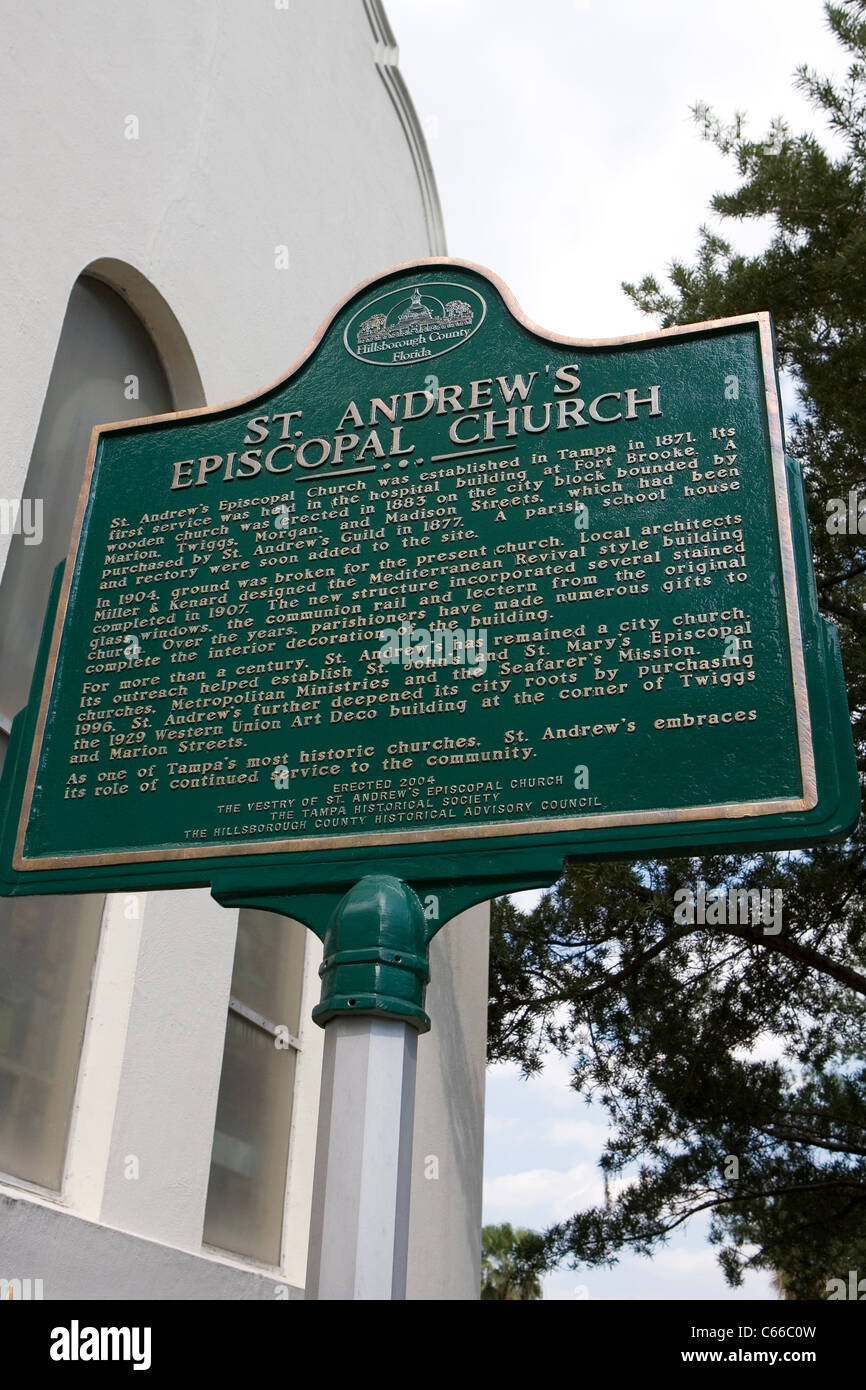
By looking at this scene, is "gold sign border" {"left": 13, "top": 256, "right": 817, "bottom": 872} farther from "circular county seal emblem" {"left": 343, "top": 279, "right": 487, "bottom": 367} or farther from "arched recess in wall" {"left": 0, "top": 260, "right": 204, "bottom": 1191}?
"arched recess in wall" {"left": 0, "top": 260, "right": 204, "bottom": 1191}

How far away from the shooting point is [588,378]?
4375 mm

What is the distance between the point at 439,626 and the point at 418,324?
1.29 metres

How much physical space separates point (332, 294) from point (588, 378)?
495cm

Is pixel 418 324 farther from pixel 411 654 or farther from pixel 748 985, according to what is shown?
pixel 748 985

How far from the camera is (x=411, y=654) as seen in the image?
3.99 metres

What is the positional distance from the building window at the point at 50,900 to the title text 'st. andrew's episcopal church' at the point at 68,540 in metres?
0.01

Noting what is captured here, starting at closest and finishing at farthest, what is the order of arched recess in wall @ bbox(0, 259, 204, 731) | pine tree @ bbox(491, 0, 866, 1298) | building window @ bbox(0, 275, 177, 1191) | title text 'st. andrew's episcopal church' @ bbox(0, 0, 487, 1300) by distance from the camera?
building window @ bbox(0, 275, 177, 1191), title text 'st. andrew's episcopal church' @ bbox(0, 0, 487, 1300), arched recess in wall @ bbox(0, 259, 204, 731), pine tree @ bbox(491, 0, 866, 1298)

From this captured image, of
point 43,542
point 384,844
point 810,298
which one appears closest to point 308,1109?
point 43,542

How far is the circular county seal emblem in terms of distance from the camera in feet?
15.1

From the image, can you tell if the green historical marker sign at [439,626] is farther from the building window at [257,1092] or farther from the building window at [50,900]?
the building window at [257,1092]

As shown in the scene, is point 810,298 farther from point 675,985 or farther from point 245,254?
point 675,985

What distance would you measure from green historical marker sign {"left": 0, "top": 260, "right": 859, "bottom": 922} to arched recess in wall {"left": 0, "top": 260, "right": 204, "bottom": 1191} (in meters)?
1.31

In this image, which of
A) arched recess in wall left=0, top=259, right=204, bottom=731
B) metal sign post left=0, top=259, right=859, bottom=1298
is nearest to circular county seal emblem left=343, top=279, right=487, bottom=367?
metal sign post left=0, top=259, right=859, bottom=1298

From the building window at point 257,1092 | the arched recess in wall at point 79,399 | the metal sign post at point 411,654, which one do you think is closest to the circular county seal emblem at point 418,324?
the metal sign post at point 411,654
